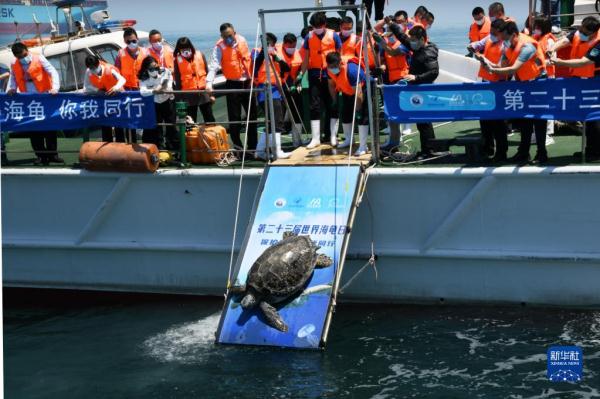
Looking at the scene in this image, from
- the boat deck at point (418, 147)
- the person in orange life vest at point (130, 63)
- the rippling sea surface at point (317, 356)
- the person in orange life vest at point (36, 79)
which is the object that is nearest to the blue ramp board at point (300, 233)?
the rippling sea surface at point (317, 356)

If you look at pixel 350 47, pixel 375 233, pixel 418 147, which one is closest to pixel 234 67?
pixel 350 47

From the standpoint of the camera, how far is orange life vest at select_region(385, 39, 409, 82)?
36.7 ft

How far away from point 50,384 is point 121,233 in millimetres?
2733

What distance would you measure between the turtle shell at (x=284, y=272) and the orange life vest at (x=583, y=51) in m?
3.46

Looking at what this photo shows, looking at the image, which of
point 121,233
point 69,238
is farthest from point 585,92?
point 69,238

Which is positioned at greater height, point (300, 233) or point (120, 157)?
point (120, 157)

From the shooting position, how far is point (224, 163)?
10.8m

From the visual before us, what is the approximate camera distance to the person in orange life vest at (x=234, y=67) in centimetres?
1135

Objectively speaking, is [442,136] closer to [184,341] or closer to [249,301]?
[249,301]

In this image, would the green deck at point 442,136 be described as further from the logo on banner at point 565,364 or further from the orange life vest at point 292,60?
the logo on banner at point 565,364

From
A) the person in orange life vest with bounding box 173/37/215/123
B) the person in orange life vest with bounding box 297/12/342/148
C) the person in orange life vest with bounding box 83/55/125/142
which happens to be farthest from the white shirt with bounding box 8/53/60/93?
the person in orange life vest with bounding box 297/12/342/148

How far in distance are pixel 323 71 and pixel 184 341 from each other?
12.3 ft

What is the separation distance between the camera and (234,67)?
37.5 feet

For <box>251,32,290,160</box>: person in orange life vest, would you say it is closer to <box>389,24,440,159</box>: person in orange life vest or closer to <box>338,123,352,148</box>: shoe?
<box>338,123,352,148</box>: shoe
